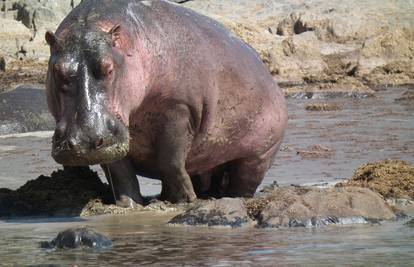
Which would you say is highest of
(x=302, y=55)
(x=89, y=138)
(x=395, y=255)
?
(x=302, y=55)

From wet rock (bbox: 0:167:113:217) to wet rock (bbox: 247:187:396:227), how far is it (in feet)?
4.32

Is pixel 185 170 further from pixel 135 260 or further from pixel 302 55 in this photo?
pixel 302 55

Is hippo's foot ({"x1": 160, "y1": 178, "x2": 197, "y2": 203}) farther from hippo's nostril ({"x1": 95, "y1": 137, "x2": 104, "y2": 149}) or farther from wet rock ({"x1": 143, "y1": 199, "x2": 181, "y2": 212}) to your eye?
hippo's nostril ({"x1": 95, "y1": 137, "x2": 104, "y2": 149})

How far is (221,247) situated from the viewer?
5488mm

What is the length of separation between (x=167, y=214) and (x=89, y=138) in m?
1.18

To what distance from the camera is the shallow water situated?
5020mm

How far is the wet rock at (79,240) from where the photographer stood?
550cm

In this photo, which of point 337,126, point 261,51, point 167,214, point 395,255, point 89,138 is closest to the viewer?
point 395,255

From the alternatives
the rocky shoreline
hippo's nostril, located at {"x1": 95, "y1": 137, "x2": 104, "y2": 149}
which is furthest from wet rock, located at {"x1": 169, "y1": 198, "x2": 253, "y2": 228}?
the rocky shoreline

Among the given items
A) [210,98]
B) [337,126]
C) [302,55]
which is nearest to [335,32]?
[302,55]

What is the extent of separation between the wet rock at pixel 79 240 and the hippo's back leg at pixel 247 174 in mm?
2867

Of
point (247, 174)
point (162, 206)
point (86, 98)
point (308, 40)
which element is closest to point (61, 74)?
point (86, 98)

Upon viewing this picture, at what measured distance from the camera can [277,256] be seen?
16.8 feet

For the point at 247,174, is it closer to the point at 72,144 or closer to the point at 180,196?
the point at 180,196
